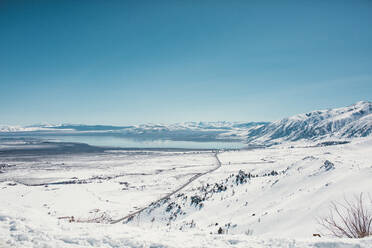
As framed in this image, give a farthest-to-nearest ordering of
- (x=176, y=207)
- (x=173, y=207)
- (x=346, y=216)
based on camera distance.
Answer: (x=173, y=207) → (x=176, y=207) → (x=346, y=216)

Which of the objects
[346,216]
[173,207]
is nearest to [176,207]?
[173,207]

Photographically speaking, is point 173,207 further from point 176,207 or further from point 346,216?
point 346,216

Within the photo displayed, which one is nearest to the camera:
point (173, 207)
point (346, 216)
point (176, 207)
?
point (346, 216)

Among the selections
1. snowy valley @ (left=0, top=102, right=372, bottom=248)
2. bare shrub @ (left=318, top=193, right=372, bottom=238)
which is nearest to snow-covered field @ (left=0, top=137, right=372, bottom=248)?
snowy valley @ (left=0, top=102, right=372, bottom=248)

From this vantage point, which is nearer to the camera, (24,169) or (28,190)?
(28,190)

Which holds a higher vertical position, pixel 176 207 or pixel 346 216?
pixel 346 216

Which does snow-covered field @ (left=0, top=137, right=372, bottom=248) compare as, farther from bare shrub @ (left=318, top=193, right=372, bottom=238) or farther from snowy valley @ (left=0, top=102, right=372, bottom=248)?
bare shrub @ (left=318, top=193, right=372, bottom=238)

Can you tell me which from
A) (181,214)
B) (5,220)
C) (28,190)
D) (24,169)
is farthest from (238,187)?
(24,169)

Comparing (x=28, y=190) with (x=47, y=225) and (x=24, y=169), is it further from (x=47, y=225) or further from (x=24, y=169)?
(x=47, y=225)

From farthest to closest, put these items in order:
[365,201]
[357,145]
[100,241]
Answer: [357,145] → [365,201] → [100,241]
